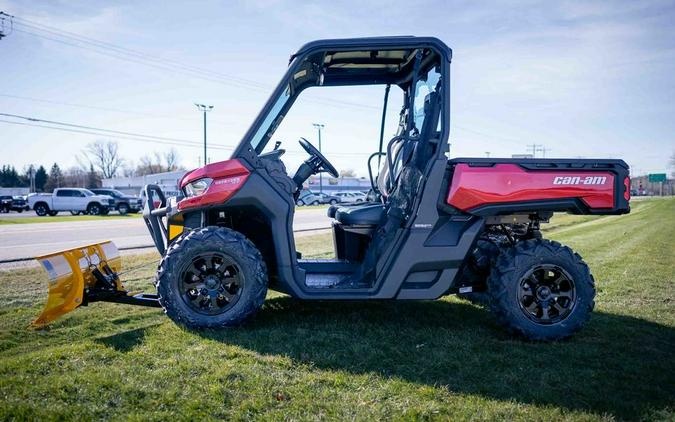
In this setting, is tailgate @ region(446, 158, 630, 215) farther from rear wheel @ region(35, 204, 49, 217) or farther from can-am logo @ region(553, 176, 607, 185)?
rear wheel @ region(35, 204, 49, 217)

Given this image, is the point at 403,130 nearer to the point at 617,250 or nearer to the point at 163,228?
the point at 163,228

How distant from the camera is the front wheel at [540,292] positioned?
14.7ft

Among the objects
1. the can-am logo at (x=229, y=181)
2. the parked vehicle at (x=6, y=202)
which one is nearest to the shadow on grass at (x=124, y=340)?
the can-am logo at (x=229, y=181)

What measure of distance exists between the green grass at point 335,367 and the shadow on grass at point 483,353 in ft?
0.05

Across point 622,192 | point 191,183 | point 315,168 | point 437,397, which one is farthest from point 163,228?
point 622,192

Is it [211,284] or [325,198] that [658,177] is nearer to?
[325,198]

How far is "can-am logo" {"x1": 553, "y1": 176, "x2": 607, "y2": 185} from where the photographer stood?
4.57m

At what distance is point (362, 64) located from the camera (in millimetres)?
5672

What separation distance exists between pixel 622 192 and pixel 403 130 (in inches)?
96.1

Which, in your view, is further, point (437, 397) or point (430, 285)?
point (430, 285)

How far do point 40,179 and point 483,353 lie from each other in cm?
11481

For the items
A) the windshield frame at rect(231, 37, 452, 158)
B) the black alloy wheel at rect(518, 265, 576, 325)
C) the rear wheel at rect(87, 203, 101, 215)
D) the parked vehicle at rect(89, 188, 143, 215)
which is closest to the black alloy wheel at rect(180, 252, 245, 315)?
the windshield frame at rect(231, 37, 452, 158)

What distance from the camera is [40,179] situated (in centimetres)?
10006

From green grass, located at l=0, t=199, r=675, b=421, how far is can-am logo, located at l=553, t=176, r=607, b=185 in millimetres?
1468
